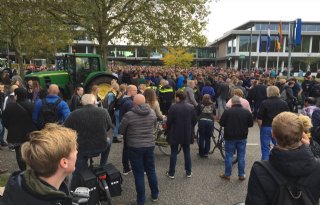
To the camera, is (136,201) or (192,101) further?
(192,101)

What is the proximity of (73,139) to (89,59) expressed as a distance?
39.7ft

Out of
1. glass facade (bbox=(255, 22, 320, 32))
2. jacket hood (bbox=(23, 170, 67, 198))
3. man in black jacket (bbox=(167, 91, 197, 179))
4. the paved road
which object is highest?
glass facade (bbox=(255, 22, 320, 32))

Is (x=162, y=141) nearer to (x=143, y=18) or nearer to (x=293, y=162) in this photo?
(x=293, y=162)

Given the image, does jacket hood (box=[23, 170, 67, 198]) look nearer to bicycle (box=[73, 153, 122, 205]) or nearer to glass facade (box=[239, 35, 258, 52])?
bicycle (box=[73, 153, 122, 205])

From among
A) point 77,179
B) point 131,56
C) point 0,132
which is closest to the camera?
point 77,179

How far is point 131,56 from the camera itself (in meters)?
82.7

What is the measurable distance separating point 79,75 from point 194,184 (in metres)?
9.25

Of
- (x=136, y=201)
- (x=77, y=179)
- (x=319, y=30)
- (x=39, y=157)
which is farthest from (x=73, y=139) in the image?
(x=319, y=30)

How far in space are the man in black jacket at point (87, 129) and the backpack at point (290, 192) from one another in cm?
294

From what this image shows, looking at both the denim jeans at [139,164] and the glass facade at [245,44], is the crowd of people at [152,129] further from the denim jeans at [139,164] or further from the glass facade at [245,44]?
the glass facade at [245,44]

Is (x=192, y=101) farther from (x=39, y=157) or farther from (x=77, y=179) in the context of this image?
(x=39, y=157)

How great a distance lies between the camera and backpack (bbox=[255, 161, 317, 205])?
7.61ft

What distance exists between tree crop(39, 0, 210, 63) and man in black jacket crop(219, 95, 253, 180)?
11.8 meters

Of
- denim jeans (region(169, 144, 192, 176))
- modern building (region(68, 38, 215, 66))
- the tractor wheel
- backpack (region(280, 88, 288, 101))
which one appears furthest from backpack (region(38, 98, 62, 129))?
modern building (region(68, 38, 215, 66))
